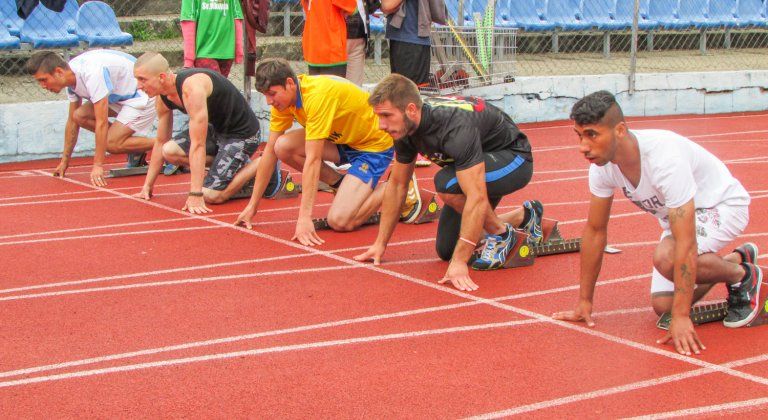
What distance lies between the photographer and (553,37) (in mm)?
14242

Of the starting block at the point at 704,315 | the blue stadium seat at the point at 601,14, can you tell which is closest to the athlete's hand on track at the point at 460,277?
the starting block at the point at 704,315

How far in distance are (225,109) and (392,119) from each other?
3.03m

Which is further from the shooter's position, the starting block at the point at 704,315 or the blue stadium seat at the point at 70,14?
the blue stadium seat at the point at 70,14

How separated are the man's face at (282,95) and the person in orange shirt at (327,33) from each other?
267cm

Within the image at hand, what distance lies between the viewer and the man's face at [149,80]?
7117 millimetres

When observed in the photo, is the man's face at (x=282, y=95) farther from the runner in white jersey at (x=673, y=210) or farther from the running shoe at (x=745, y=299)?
the running shoe at (x=745, y=299)

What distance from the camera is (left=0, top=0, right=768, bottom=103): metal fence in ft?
34.9

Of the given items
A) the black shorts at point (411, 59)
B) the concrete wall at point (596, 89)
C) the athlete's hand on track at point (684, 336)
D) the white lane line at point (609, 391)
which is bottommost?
the concrete wall at point (596, 89)

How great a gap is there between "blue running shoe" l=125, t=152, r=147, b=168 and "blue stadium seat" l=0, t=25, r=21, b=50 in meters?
2.21

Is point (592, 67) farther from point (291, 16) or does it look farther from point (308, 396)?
point (308, 396)

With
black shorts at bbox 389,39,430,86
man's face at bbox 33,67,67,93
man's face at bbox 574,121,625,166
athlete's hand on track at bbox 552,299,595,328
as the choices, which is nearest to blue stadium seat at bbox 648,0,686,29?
black shorts at bbox 389,39,430,86

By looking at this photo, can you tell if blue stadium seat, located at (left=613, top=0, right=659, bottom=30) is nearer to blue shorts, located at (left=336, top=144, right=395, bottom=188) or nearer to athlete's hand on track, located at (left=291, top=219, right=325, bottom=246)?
blue shorts, located at (left=336, top=144, right=395, bottom=188)

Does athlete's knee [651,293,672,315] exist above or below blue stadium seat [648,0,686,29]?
below

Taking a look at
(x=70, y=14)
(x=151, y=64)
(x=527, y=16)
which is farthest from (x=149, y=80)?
(x=527, y=16)
